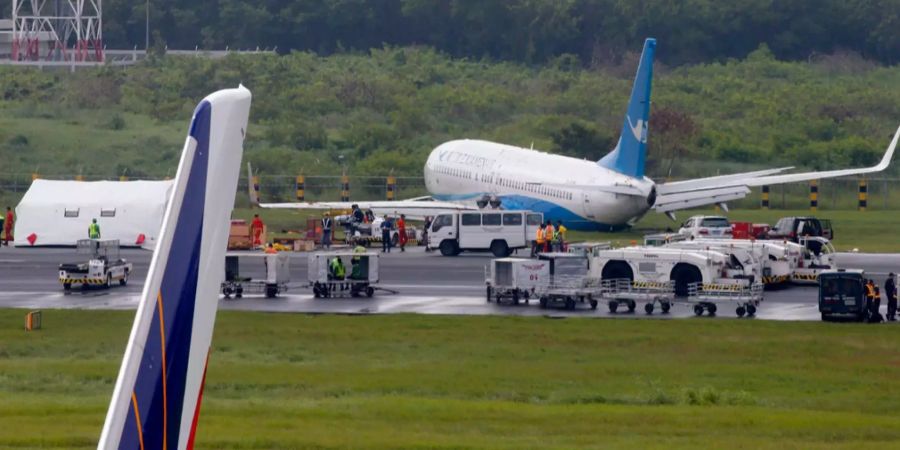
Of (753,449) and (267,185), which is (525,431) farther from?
(267,185)

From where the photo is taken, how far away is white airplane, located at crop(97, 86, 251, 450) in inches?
285

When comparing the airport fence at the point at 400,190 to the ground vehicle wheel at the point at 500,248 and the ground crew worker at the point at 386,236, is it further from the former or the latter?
the ground vehicle wheel at the point at 500,248

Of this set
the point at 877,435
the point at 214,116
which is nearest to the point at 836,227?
the point at 877,435

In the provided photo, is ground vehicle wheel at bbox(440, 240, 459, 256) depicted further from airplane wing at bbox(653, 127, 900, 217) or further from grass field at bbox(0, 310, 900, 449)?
grass field at bbox(0, 310, 900, 449)

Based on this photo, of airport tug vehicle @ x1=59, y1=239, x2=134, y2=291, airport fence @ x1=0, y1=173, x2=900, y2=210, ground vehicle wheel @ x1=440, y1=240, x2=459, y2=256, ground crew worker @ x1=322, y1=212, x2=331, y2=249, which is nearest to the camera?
airport tug vehicle @ x1=59, y1=239, x2=134, y2=291

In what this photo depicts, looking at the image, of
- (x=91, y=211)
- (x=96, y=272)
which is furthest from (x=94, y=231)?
(x=96, y=272)

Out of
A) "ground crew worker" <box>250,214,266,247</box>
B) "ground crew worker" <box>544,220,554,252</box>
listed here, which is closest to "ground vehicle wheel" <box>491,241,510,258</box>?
"ground crew worker" <box>544,220,554,252</box>

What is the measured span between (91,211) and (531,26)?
83474 mm

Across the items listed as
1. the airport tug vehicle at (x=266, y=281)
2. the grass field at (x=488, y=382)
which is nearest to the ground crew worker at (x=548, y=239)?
the airport tug vehicle at (x=266, y=281)

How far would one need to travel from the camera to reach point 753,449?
22078 mm

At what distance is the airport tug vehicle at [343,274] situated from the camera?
44469 millimetres

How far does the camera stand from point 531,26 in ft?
450

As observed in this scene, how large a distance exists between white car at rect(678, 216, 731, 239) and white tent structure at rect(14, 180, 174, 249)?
773 inches

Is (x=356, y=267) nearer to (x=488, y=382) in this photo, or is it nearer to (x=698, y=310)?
(x=698, y=310)
